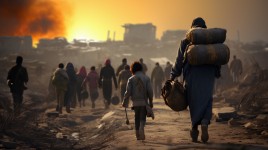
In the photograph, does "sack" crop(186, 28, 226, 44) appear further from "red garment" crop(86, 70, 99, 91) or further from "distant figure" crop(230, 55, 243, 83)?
"distant figure" crop(230, 55, 243, 83)

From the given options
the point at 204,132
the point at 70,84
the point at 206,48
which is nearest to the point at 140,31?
the point at 70,84

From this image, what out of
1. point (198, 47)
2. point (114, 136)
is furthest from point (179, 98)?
point (114, 136)

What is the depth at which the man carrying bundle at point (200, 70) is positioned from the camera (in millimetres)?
6918

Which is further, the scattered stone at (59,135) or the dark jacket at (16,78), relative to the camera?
the dark jacket at (16,78)

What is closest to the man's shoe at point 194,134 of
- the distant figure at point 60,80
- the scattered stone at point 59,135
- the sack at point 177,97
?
the sack at point 177,97

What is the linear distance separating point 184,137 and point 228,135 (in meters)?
0.96

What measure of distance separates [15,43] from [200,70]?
159 feet

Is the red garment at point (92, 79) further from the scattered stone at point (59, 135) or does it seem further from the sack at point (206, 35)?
the sack at point (206, 35)

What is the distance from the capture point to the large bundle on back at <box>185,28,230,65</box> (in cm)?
689

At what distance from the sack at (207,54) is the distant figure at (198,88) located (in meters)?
0.37

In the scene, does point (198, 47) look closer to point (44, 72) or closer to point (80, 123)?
point (80, 123)

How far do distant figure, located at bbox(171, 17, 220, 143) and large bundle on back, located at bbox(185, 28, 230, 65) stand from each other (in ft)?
1.13

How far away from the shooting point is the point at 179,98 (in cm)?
738

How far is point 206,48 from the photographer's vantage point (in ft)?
22.6
